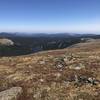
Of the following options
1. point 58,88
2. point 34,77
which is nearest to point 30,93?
point 58,88

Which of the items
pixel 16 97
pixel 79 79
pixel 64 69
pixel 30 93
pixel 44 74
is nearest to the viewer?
pixel 16 97

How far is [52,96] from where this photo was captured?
2705 cm

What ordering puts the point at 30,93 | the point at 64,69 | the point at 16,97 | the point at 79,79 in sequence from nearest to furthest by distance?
the point at 16,97 → the point at 30,93 → the point at 79,79 → the point at 64,69

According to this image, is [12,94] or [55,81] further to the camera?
[55,81]

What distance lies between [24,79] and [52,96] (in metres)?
7.77

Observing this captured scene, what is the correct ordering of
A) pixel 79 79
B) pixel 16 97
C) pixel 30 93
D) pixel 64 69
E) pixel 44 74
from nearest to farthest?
pixel 16 97
pixel 30 93
pixel 79 79
pixel 44 74
pixel 64 69

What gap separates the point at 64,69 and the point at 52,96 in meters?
11.9

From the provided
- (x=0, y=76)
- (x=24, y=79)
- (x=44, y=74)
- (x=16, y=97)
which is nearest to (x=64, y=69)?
(x=44, y=74)

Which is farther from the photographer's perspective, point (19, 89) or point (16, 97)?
point (19, 89)

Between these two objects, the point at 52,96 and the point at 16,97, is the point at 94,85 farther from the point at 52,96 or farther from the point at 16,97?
the point at 16,97

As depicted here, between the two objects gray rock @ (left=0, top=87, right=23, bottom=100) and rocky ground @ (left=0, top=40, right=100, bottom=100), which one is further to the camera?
rocky ground @ (left=0, top=40, right=100, bottom=100)

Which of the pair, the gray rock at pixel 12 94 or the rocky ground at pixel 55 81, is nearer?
the gray rock at pixel 12 94

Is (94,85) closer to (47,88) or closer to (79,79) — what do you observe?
(79,79)

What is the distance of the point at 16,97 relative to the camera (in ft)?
85.6
